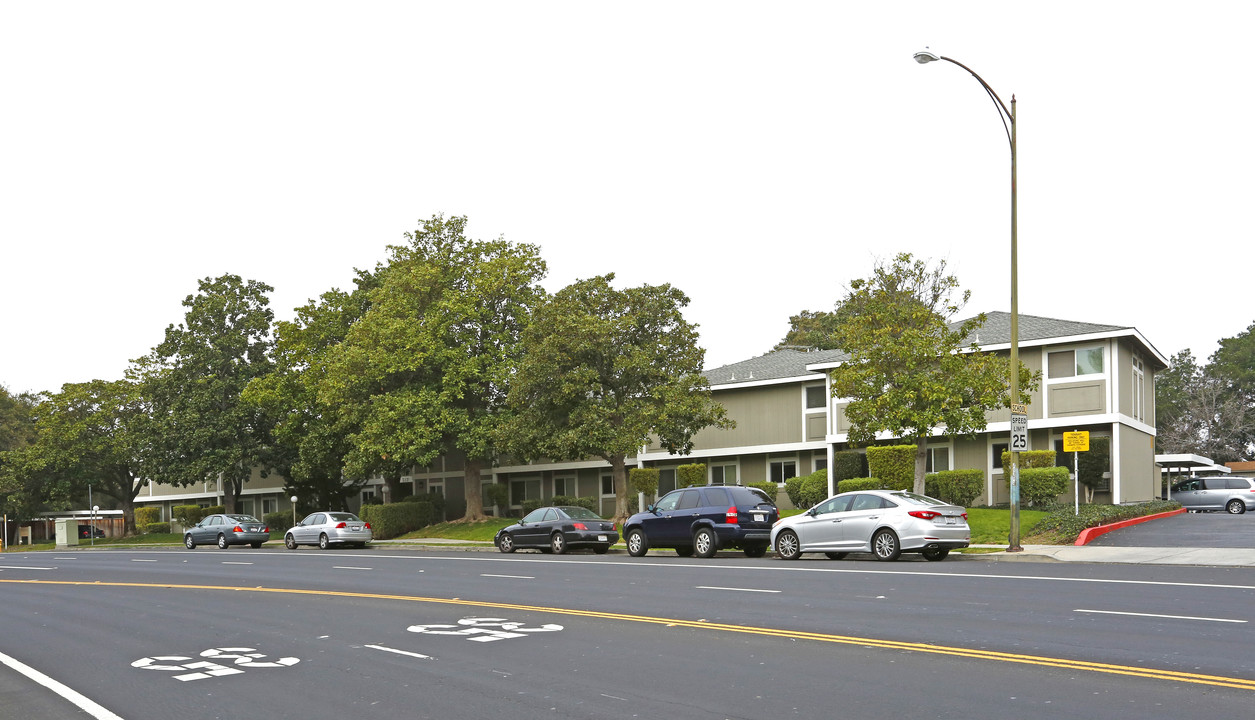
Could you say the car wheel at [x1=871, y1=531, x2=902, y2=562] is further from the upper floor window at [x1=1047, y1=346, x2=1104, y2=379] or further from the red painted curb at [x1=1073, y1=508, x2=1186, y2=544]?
the upper floor window at [x1=1047, y1=346, x2=1104, y2=379]

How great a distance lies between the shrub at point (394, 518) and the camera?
1837 inches

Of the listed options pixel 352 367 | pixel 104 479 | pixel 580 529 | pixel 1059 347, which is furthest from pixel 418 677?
pixel 104 479

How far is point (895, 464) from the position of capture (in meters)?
35.8

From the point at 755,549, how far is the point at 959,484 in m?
13.6

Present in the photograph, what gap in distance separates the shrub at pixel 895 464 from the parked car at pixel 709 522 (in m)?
11.2

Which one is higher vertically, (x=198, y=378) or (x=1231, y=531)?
(x=198, y=378)

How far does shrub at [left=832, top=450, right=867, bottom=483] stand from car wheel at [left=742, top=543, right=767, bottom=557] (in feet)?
51.4

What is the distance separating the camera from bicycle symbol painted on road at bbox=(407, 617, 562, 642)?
12250mm

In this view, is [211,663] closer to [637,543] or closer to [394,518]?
[637,543]

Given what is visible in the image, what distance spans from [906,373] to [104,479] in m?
58.2

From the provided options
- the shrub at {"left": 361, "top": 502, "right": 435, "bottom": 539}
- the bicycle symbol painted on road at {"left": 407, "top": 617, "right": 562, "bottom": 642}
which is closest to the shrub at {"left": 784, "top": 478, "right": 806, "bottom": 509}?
the shrub at {"left": 361, "top": 502, "right": 435, "bottom": 539}

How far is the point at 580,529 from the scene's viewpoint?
2936 cm

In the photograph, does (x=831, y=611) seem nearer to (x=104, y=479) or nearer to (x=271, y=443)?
(x=271, y=443)

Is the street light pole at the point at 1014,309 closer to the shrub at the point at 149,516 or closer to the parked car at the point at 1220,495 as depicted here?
the parked car at the point at 1220,495
